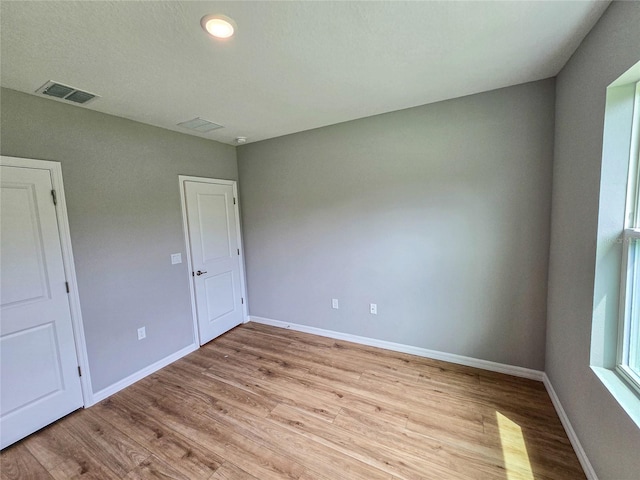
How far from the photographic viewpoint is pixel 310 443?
1.76m

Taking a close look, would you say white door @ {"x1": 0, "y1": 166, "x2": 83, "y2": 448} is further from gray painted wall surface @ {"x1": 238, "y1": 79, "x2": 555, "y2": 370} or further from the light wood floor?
gray painted wall surface @ {"x1": 238, "y1": 79, "x2": 555, "y2": 370}

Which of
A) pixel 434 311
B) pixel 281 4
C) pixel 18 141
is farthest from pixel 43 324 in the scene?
pixel 434 311

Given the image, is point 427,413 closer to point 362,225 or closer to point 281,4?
point 362,225

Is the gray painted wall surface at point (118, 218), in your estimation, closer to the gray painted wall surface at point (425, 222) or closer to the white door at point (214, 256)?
the white door at point (214, 256)

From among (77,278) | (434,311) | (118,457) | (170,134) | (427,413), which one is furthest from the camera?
(170,134)

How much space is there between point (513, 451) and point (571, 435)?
414mm

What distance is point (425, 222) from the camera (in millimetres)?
2578

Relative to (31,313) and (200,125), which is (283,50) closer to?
(200,125)

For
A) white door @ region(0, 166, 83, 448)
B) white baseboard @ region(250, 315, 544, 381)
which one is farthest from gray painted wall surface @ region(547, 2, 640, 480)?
white door @ region(0, 166, 83, 448)

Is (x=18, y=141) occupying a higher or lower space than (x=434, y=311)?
higher

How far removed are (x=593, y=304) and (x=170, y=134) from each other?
3.82m

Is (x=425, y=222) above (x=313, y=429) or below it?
above

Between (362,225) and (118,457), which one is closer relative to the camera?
(118,457)

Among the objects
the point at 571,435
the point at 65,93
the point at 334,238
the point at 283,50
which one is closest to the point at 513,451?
the point at 571,435
